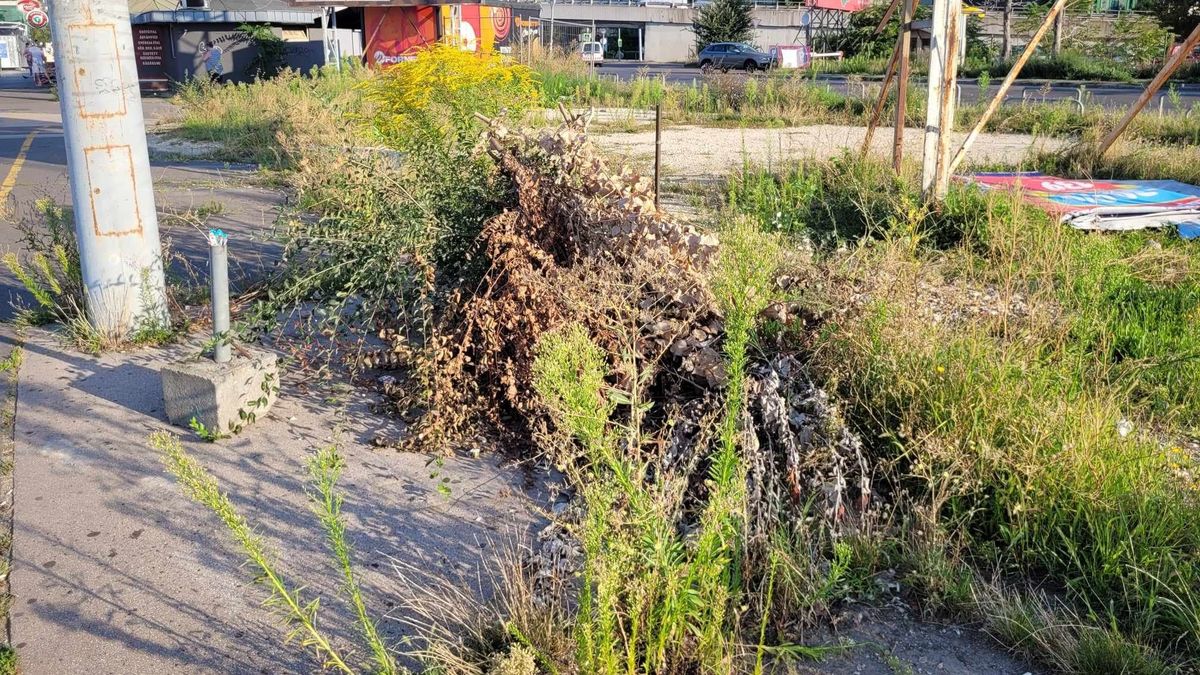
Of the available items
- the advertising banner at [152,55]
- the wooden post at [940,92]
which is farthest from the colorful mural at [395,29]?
the wooden post at [940,92]

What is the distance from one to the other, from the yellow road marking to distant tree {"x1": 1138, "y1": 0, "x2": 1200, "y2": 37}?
99.2 feet

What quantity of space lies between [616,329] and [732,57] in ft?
141

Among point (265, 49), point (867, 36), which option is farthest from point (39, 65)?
point (867, 36)

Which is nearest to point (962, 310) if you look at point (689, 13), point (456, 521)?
point (456, 521)

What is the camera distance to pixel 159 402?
16.8 ft

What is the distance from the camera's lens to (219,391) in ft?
15.2

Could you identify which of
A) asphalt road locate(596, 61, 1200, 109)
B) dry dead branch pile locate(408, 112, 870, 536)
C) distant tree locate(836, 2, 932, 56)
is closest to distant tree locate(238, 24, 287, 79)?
asphalt road locate(596, 61, 1200, 109)

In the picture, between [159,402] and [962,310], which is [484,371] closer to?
[159,402]

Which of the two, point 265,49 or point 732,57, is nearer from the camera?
point 265,49

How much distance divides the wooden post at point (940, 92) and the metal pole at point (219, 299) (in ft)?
18.2

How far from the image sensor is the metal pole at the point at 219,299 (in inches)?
187

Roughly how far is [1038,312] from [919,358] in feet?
3.53

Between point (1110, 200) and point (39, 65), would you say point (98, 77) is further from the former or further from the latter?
point (39, 65)

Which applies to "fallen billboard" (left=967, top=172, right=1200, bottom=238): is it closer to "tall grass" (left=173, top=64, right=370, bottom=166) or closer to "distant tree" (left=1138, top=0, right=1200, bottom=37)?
"tall grass" (left=173, top=64, right=370, bottom=166)
